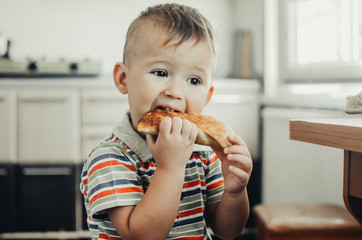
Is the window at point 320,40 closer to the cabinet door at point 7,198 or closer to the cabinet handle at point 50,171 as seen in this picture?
the cabinet handle at point 50,171

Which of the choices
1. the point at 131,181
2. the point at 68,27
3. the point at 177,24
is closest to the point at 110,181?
the point at 131,181

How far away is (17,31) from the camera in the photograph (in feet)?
10.2

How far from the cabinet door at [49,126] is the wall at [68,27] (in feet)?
2.49

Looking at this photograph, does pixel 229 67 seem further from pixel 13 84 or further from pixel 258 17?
pixel 13 84

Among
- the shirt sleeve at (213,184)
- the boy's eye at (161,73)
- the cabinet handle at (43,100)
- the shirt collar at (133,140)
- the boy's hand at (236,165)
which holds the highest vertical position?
the cabinet handle at (43,100)

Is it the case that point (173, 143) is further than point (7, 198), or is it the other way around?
point (7, 198)

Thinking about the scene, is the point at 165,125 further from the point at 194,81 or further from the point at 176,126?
the point at 194,81

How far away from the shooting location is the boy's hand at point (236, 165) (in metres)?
0.80

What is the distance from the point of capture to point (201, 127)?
0.78 m

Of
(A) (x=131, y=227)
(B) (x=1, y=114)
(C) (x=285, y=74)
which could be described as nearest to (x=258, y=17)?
(C) (x=285, y=74)

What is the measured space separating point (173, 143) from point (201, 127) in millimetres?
85

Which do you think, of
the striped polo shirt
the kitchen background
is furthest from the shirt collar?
the kitchen background

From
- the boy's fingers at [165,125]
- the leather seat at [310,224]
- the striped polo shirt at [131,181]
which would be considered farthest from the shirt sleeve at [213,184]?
the leather seat at [310,224]

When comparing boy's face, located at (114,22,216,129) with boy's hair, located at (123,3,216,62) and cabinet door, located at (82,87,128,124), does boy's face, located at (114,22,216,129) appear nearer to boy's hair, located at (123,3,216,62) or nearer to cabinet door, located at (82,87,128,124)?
boy's hair, located at (123,3,216,62)
